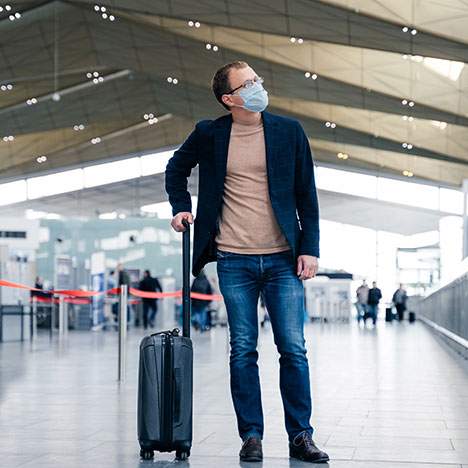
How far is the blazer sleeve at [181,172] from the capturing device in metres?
5.50

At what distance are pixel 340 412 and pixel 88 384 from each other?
322cm

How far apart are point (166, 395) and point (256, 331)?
1.75ft

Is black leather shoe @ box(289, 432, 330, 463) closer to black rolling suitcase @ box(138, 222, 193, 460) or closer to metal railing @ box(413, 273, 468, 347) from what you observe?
black rolling suitcase @ box(138, 222, 193, 460)

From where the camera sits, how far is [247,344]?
5.21 meters

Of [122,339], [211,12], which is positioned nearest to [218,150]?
[122,339]

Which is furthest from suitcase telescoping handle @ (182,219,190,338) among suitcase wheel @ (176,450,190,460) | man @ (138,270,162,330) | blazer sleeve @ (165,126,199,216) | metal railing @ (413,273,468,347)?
man @ (138,270,162,330)

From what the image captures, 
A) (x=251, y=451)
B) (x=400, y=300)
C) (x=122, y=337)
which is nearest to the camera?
(x=251, y=451)

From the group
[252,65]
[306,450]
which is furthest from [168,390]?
[252,65]

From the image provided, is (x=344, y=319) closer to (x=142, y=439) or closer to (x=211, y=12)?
(x=211, y=12)

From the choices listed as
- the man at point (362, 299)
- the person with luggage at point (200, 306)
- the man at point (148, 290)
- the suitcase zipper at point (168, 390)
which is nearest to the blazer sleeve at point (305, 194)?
the suitcase zipper at point (168, 390)

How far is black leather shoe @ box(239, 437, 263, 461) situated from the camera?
4996 mm

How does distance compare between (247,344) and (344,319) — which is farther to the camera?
(344,319)

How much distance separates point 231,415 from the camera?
23.5 ft

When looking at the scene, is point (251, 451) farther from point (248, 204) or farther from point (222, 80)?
point (222, 80)
